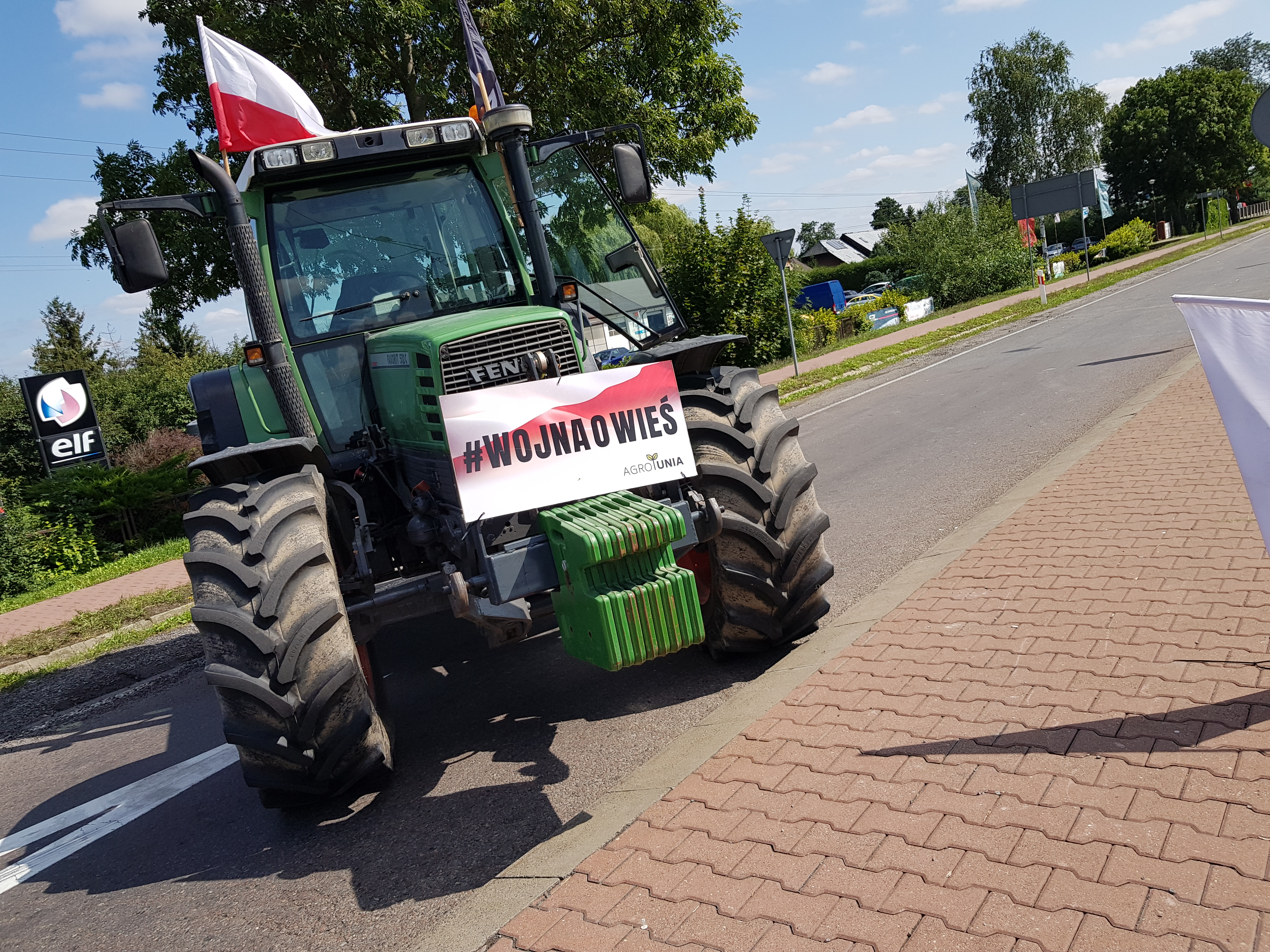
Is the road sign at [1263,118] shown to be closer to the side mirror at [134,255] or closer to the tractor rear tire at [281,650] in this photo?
the tractor rear tire at [281,650]

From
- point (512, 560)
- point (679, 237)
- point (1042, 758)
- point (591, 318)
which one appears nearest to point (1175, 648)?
point (1042, 758)

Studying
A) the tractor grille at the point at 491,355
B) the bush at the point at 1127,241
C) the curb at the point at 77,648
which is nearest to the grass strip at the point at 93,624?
the curb at the point at 77,648

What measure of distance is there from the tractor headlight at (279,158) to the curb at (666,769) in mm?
3421

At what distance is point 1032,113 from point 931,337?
4629 centimetres

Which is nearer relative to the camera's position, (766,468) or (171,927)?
(171,927)

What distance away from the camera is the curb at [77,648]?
311 inches

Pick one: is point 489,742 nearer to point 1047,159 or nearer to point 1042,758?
point 1042,758

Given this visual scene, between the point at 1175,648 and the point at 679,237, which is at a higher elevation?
the point at 679,237

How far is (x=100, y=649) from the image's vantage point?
317 inches

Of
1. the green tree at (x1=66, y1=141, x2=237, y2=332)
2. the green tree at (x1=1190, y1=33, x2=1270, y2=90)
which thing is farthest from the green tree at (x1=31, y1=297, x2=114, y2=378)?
the green tree at (x1=1190, y1=33, x2=1270, y2=90)

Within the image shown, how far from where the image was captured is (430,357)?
419cm

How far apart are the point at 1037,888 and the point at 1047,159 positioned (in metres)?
69.0

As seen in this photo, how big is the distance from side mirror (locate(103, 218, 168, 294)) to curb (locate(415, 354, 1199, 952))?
3.49 metres

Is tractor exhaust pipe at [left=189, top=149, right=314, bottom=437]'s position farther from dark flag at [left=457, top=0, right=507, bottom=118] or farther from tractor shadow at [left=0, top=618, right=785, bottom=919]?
dark flag at [left=457, top=0, right=507, bottom=118]
